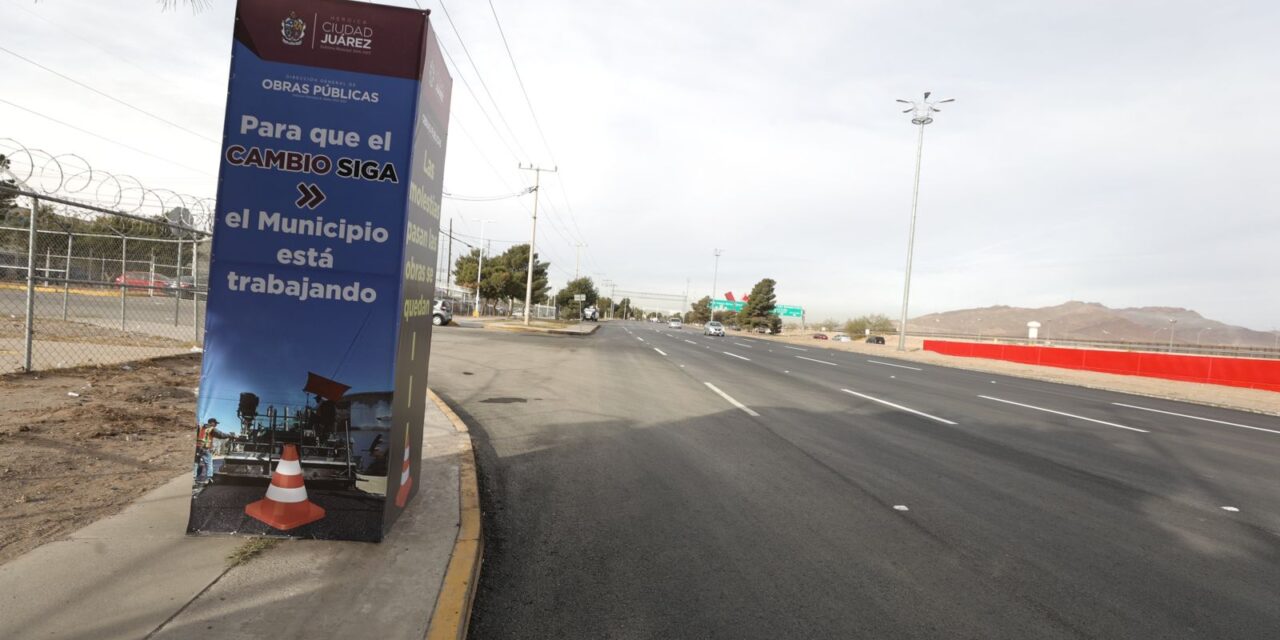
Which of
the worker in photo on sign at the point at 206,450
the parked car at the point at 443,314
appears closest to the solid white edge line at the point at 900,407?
the worker in photo on sign at the point at 206,450

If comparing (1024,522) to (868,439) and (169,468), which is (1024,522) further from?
(169,468)

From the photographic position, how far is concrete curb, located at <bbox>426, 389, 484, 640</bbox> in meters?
2.90

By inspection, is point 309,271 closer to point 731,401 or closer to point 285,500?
point 285,500

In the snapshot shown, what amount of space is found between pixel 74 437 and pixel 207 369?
9.90ft

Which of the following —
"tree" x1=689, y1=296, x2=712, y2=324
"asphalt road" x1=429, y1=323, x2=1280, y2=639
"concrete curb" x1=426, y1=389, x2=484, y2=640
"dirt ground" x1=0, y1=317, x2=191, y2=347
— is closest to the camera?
"concrete curb" x1=426, y1=389, x2=484, y2=640

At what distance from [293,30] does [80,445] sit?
4.05 m

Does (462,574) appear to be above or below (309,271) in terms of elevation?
below

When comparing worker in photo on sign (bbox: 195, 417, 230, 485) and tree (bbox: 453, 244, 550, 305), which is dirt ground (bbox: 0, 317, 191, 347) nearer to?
worker in photo on sign (bbox: 195, 417, 230, 485)

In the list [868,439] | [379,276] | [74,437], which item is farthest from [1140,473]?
[74,437]

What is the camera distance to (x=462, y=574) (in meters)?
3.43

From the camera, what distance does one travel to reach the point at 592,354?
864 inches

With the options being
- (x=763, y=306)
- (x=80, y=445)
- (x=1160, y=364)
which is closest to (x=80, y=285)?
(x=80, y=445)

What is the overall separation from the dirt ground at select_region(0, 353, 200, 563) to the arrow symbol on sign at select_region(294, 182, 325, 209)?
7.22 ft

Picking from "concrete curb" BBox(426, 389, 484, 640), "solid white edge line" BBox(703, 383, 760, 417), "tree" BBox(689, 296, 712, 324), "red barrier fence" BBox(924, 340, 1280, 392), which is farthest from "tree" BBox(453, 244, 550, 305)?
"tree" BBox(689, 296, 712, 324)
